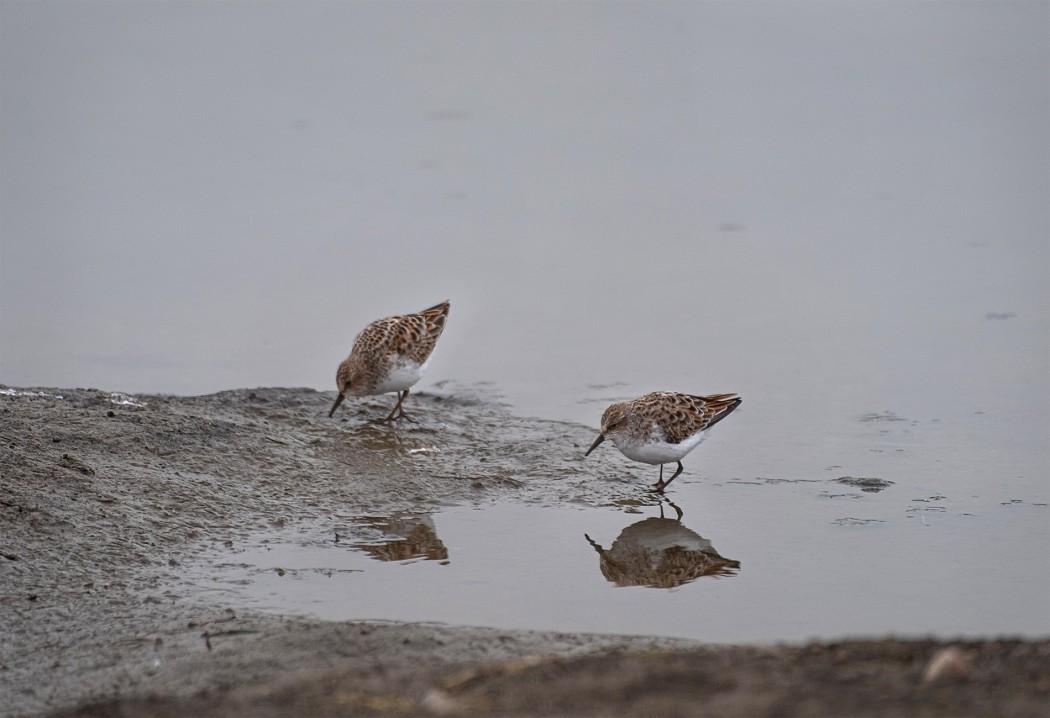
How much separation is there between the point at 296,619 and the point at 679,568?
2344mm

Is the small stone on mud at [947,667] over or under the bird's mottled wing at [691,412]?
under

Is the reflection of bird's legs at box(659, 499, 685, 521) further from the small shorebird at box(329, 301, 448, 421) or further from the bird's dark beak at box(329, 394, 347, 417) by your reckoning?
the bird's dark beak at box(329, 394, 347, 417)

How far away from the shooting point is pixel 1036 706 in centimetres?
448

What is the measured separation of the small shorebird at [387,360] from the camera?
32.2 feet

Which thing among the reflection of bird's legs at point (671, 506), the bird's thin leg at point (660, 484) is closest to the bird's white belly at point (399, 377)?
the bird's thin leg at point (660, 484)

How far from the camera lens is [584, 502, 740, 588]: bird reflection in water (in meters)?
7.33

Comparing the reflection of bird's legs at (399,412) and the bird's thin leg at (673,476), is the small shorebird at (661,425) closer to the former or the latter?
the bird's thin leg at (673,476)

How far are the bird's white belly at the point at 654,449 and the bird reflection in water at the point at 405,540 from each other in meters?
1.58

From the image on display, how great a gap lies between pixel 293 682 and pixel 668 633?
2.20 metres

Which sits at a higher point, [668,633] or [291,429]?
[291,429]

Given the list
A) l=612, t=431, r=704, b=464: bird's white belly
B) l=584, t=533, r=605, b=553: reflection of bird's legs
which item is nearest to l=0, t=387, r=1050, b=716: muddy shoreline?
l=612, t=431, r=704, b=464: bird's white belly

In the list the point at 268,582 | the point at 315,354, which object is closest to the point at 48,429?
the point at 268,582

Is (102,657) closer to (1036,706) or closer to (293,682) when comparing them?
(293,682)

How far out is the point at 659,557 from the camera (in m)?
7.66
